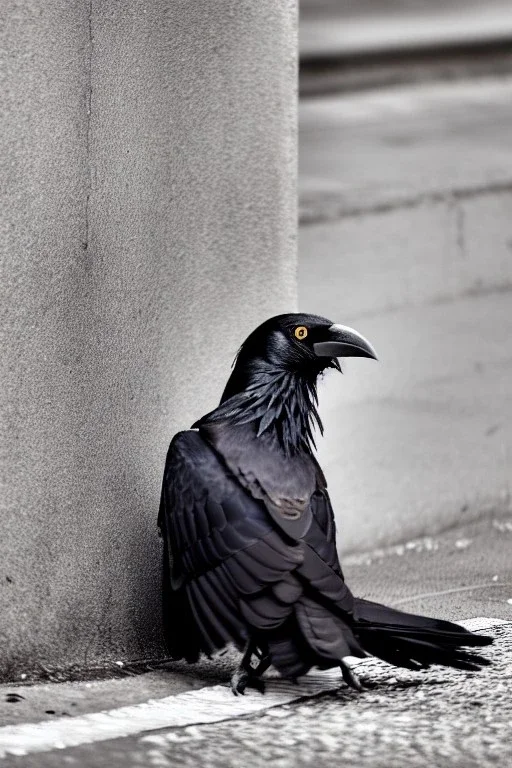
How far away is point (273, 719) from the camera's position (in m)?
3.15

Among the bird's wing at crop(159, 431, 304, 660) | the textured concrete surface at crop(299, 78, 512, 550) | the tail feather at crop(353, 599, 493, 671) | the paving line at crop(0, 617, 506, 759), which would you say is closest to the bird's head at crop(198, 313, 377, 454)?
the bird's wing at crop(159, 431, 304, 660)

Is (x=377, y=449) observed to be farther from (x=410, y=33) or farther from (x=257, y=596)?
(x=410, y=33)

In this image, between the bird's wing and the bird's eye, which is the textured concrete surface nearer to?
the bird's eye

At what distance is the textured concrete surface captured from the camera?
5.55 metres

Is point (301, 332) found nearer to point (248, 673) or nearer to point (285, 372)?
point (285, 372)

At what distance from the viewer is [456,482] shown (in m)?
5.71

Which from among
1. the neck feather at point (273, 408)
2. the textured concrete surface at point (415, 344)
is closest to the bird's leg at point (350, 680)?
the neck feather at point (273, 408)

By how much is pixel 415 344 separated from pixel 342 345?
230 cm

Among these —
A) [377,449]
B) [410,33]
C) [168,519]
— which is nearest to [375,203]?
[377,449]

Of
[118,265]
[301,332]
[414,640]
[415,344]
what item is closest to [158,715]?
[414,640]

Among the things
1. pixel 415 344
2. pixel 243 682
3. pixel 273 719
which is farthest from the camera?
pixel 415 344

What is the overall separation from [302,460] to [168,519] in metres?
0.41

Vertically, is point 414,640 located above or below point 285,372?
below

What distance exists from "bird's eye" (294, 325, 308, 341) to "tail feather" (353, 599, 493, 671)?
0.79m
